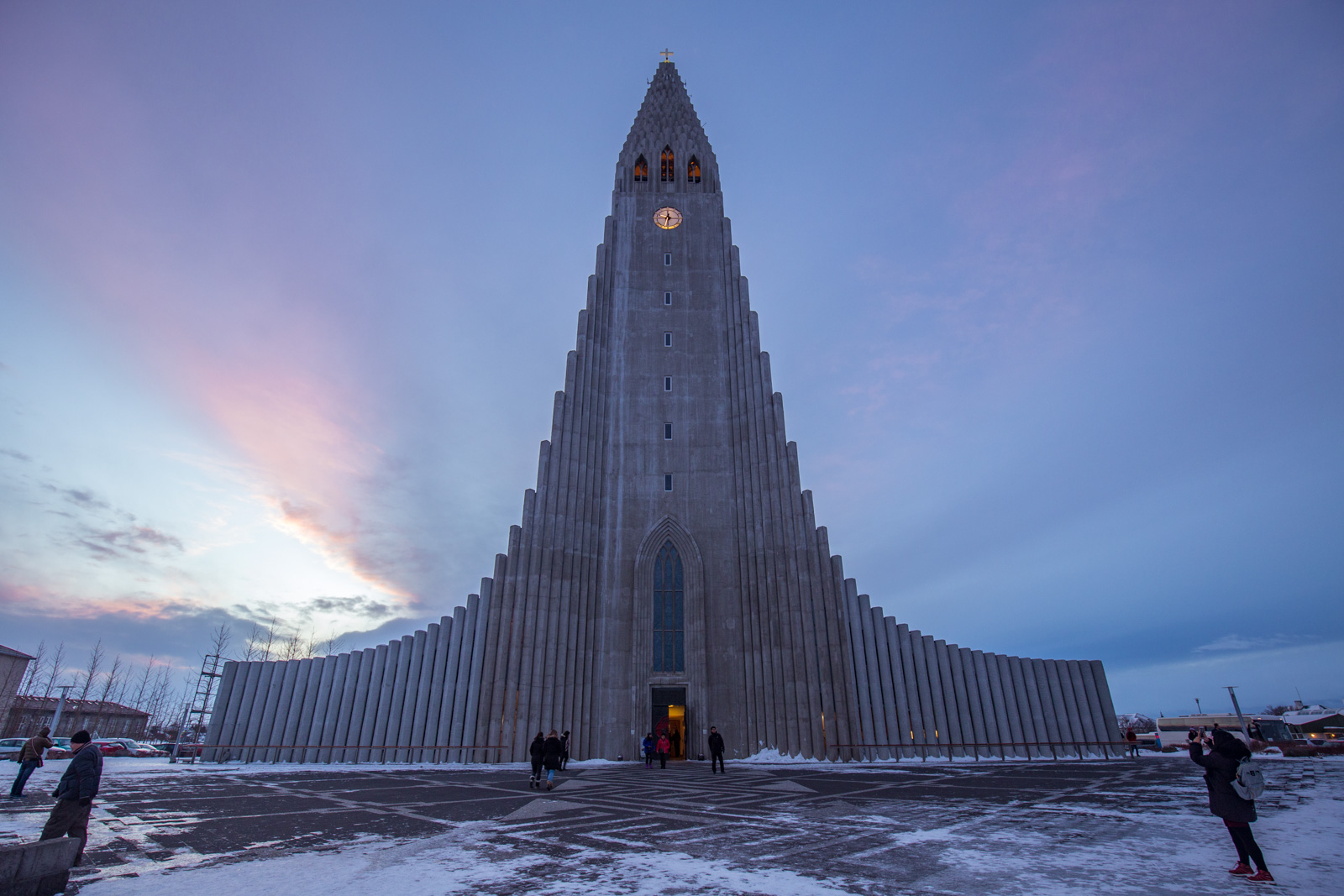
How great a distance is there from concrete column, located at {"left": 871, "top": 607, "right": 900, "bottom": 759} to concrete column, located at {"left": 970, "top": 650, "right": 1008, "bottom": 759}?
4656 millimetres

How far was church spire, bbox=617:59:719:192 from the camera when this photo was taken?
43.3 metres

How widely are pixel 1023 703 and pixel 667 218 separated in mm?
35256

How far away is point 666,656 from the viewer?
31250 millimetres

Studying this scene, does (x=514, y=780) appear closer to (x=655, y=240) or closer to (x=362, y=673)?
(x=362, y=673)

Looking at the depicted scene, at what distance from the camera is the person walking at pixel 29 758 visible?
12.7 meters

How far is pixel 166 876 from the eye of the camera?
611cm

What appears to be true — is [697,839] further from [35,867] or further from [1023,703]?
[1023,703]

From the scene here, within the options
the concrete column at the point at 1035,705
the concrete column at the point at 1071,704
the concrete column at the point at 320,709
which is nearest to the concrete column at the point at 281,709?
the concrete column at the point at 320,709

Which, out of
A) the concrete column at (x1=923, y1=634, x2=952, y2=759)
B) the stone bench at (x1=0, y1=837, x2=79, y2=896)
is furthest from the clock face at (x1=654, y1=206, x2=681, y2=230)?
the stone bench at (x1=0, y1=837, x2=79, y2=896)

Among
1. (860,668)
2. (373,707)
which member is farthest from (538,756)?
(860,668)

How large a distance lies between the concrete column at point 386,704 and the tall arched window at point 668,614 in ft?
40.9

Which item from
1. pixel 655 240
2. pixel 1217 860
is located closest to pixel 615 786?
pixel 1217 860

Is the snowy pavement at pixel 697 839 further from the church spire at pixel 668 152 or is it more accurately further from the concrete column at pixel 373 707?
the church spire at pixel 668 152

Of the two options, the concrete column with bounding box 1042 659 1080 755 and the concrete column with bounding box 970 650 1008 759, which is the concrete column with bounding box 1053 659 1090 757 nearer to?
the concrete column with bounding box 1042 659 1080 755
